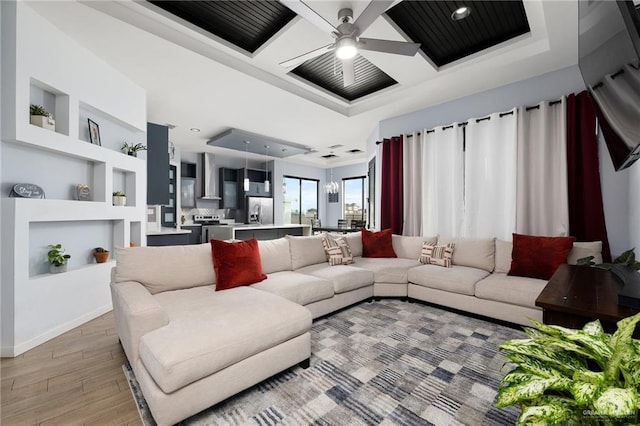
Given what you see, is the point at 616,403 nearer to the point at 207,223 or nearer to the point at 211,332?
the point at 211,332

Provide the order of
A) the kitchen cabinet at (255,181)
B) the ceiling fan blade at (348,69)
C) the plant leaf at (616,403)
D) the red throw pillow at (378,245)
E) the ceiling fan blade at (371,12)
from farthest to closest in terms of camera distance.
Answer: the kitchen cabinet at (255,181)
the red throw pillow at (378,245)
the ceiling fan blade at (348,69)
the ceiling fan blade at (371,12)
the plant leaf at (616,403)

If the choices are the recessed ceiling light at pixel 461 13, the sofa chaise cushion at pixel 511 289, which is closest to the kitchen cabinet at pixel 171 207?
the recessed ceiling light at pixel 461 13

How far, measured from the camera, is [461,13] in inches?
98.6

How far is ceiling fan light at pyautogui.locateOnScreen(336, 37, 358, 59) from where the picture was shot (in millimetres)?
2227

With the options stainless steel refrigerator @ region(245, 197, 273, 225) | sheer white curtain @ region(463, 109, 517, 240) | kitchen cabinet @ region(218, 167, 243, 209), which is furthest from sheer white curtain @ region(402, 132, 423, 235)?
kitchen cabinet @ region(218, 167, 243, 209)

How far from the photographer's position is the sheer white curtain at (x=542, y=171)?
311 centimetres

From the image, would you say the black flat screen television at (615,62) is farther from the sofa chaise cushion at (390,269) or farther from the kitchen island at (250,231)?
the kitchen island at (250,231)

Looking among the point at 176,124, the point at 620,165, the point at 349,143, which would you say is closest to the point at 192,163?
the point at 176,124

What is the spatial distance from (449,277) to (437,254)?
554 mm

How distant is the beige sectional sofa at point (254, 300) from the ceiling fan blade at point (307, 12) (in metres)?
2.11

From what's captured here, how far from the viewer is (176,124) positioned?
5016 mm

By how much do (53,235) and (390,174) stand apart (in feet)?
14.6

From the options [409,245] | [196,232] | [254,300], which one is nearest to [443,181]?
[409,245]

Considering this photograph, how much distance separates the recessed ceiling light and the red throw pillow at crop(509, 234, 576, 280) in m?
2.33
